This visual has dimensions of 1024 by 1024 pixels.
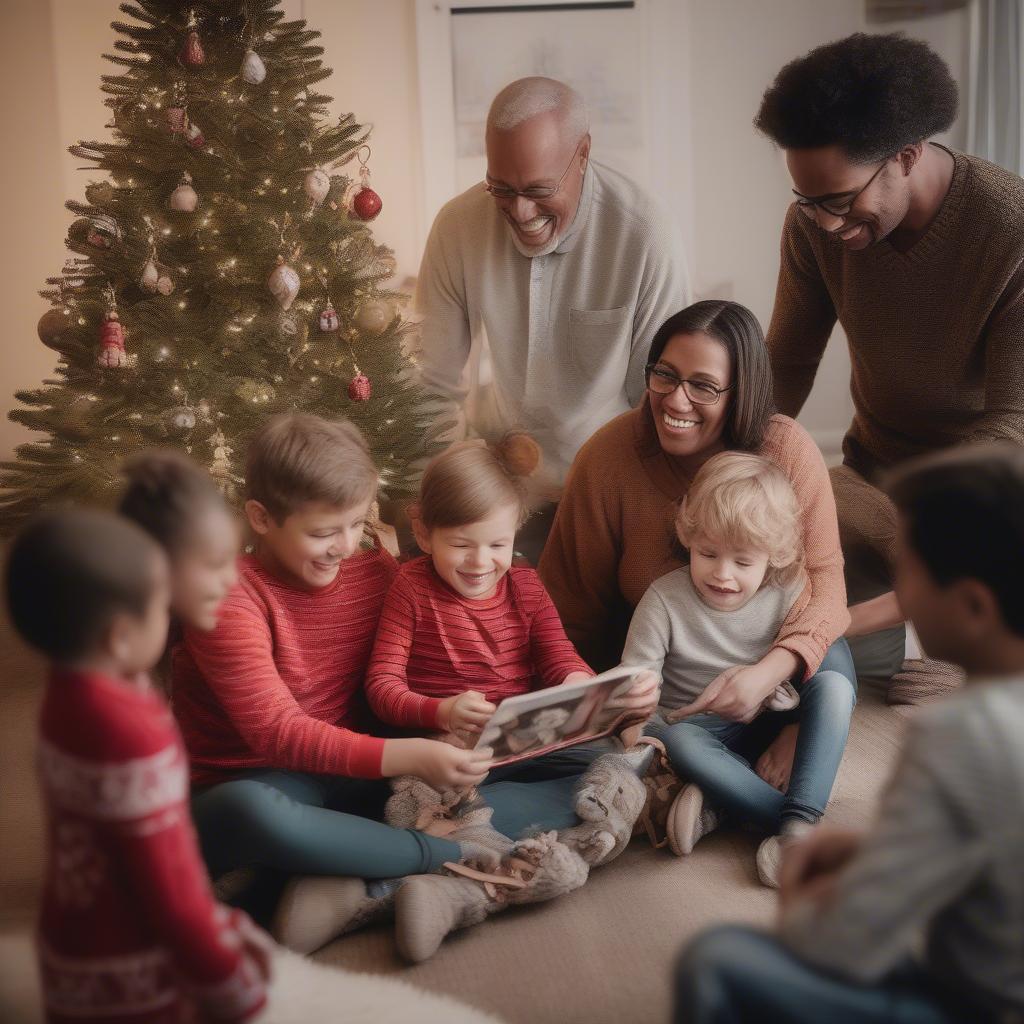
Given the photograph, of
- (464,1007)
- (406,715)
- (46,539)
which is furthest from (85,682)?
(406,715)

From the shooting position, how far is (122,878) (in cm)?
98

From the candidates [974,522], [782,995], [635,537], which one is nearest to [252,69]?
[635,537]

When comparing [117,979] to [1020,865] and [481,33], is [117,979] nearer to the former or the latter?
[1020,865]

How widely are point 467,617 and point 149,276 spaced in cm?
139

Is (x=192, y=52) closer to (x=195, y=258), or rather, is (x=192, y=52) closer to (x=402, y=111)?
(x=195, y=258)

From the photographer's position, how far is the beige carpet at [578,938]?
1500 mm

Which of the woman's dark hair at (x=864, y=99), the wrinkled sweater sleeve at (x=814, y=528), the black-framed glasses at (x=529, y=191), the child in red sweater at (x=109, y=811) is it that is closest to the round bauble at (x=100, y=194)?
the black-framed glasses at (x=529, y=191)

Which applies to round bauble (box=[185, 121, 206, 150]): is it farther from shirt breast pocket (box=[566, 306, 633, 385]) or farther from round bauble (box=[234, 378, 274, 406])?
shirt breast pocket (box=[566, 306, 633, 385])

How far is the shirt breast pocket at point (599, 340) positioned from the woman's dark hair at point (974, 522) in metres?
1.79

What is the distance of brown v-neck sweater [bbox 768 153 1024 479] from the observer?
2279 mm

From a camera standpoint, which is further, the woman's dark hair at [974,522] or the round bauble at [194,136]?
the round bauble at [194,136]

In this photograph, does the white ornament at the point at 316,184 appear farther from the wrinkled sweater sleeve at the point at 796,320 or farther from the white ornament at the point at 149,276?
the wrinkled sweater sleeve at the point at 796,320

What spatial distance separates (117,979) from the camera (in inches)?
38.9

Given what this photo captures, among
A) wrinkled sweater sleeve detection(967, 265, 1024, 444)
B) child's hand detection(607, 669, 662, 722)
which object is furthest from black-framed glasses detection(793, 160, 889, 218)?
child's hand detection(607, 669, 662, 722)
